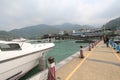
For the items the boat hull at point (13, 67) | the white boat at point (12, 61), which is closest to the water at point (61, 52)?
the white boat at point (12, 61)

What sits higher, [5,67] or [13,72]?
[5,67]

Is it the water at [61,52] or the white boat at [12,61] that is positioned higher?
the white boat at [12,61]

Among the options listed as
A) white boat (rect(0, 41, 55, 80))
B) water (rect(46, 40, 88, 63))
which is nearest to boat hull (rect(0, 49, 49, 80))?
white boat (rect(0, 41, 55, 80))

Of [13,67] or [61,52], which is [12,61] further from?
[61,52]

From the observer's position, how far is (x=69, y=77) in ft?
21.3

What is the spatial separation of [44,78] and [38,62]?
4.46 meters

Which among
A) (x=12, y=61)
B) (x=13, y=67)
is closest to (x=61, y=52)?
(x=13, y=67)

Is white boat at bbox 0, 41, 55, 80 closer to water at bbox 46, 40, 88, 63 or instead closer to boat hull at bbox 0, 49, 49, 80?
boat hull at bbox 0, 49, 49, 80

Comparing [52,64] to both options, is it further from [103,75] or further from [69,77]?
[103,75]

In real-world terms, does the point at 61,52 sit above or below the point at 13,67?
below

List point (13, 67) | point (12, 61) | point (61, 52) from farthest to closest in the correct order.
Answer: point (61, 52), point (13, 67), point (12, 61)

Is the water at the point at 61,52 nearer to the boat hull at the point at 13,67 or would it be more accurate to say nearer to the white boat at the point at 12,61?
the white boat at the point at 12,61

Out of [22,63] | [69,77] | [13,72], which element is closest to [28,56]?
[22,63]

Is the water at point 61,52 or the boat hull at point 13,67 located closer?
the boat hull at point 13,67
